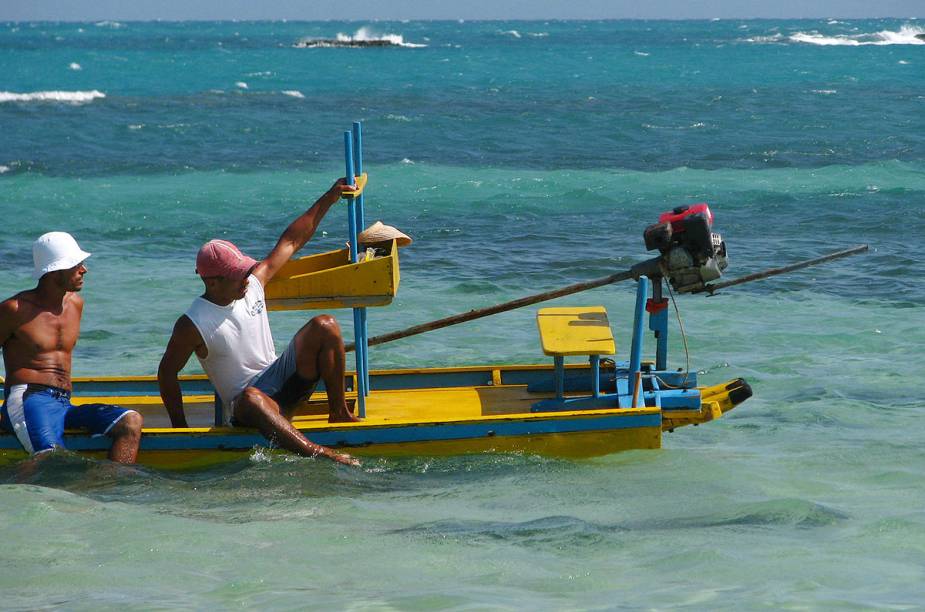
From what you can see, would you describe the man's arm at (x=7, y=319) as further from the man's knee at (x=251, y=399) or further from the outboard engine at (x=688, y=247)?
the outboard engine at (x=688, y=247)

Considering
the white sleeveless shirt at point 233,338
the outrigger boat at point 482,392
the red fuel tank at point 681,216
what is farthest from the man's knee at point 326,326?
the red fuel tank at point 681,216

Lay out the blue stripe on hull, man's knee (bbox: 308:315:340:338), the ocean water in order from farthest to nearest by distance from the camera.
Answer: man's knee (bbox: 308:315:340:338) → the blue stripe on hull → the ocean water

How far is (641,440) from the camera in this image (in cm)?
687

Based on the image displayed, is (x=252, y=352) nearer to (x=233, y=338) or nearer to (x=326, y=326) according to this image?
(x=233, y=338)

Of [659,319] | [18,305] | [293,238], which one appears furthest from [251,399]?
[659,319]

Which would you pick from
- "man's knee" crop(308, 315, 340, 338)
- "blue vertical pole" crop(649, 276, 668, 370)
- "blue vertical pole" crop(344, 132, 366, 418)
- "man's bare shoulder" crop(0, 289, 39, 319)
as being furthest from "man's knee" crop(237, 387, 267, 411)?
"blue vertical pole" crop(649, 276, 668, 370)

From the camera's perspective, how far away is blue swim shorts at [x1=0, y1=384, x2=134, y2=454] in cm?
670

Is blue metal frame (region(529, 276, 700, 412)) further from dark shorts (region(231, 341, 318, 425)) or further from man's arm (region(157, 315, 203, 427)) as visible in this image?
man's arm (region(157, 315, 203, 427))

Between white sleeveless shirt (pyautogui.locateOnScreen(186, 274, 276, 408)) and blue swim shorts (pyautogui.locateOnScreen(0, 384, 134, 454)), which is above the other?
white sleeveless shirt (pyautogui.locateOnScreen(186, 274, 276, 408))

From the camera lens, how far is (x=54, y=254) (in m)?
6.66

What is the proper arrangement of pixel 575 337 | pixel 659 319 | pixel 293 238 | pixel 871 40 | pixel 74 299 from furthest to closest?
pixel 871 40 → pixel 659 319 → pixel 575 337 → pixel 293 238 → pixel 74 299

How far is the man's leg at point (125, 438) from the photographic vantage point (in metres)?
6.70

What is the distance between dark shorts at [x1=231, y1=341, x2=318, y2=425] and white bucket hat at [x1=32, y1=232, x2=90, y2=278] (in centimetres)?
116

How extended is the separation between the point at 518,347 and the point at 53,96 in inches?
1338
